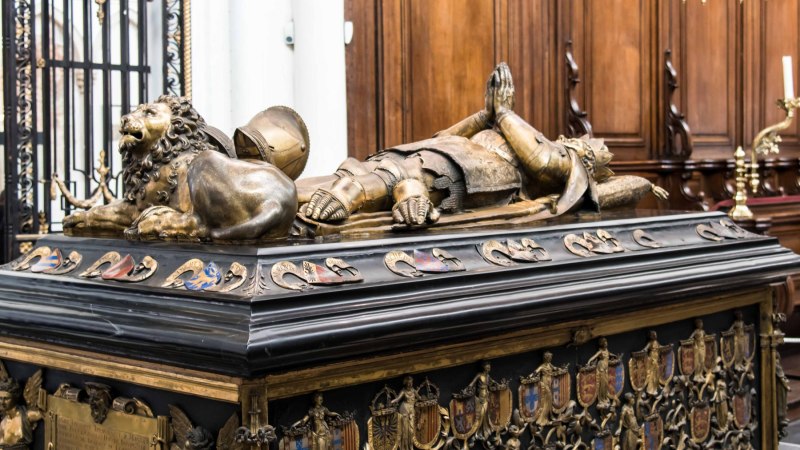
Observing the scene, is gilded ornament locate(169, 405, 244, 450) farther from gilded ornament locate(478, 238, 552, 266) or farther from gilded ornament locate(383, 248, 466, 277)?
gilded ornament locate(478, 238, 552, 266)

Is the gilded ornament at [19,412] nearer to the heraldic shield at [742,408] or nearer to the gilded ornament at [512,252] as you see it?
the gilded ornament at [512,252]

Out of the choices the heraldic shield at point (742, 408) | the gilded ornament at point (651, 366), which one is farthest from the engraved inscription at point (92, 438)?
the heraldic shield at point (742, 408)

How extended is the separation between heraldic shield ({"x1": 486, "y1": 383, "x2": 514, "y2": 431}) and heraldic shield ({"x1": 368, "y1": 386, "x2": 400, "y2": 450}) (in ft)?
1.18

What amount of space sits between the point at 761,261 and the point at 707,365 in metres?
0.40

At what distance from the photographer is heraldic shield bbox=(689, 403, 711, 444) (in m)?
3.59

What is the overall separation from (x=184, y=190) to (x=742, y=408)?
7.13ft

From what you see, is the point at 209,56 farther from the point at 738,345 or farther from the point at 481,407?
the point at 481,407

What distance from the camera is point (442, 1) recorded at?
20.5 feet

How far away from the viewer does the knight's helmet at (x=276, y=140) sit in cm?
309

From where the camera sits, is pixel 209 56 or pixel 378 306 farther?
pixel 209 56

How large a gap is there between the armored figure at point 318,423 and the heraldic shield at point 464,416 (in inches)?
17.7

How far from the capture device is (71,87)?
5391mm

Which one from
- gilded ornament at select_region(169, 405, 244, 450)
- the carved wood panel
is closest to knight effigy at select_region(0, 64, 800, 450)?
gilded ornament at select_region(169, 405, 244, 450)

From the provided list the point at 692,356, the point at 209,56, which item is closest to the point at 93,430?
the point at 692,356
